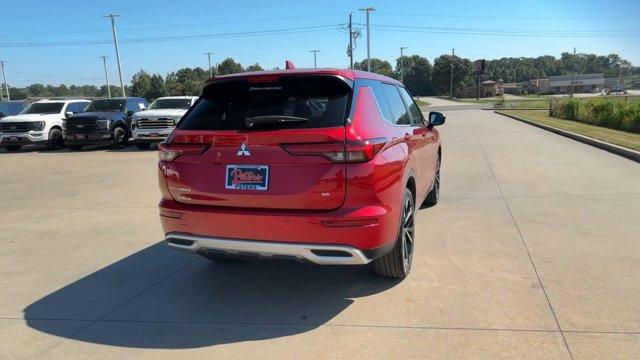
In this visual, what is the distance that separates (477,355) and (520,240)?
2581mm

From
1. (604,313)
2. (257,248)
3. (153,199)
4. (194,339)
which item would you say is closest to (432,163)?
(604,313)

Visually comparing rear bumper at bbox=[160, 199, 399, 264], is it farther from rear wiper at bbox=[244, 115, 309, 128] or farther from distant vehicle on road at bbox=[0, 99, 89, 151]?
distant vehicle on road at bbox=[0, 99, 89, 151]

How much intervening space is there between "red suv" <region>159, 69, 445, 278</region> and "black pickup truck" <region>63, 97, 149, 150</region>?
14.0 m

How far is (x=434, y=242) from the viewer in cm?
532

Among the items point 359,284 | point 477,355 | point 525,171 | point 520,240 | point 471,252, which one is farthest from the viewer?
point 525,171

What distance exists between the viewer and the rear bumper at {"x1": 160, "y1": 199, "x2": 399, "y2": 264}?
335 cm

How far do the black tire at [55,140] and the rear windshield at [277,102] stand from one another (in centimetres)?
1595

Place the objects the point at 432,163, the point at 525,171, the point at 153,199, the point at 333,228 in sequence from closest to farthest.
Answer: the point at 333,228 → the point at 432,163 → the point at 153,199 → the point at 525,171

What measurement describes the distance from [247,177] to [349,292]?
4.52 ft

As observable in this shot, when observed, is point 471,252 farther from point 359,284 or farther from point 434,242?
point 359,284

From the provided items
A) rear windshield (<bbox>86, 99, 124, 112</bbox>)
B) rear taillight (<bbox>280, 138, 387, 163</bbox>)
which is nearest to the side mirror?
rear taillight (<bbox>280, 138, 387, 163</bbox>)

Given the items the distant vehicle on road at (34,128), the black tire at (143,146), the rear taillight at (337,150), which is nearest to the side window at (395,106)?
the rear taillight at (337,150)

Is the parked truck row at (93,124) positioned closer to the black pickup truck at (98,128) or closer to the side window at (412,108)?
the black pickup truck at (98,128)

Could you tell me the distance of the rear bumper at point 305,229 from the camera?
3.35 m
